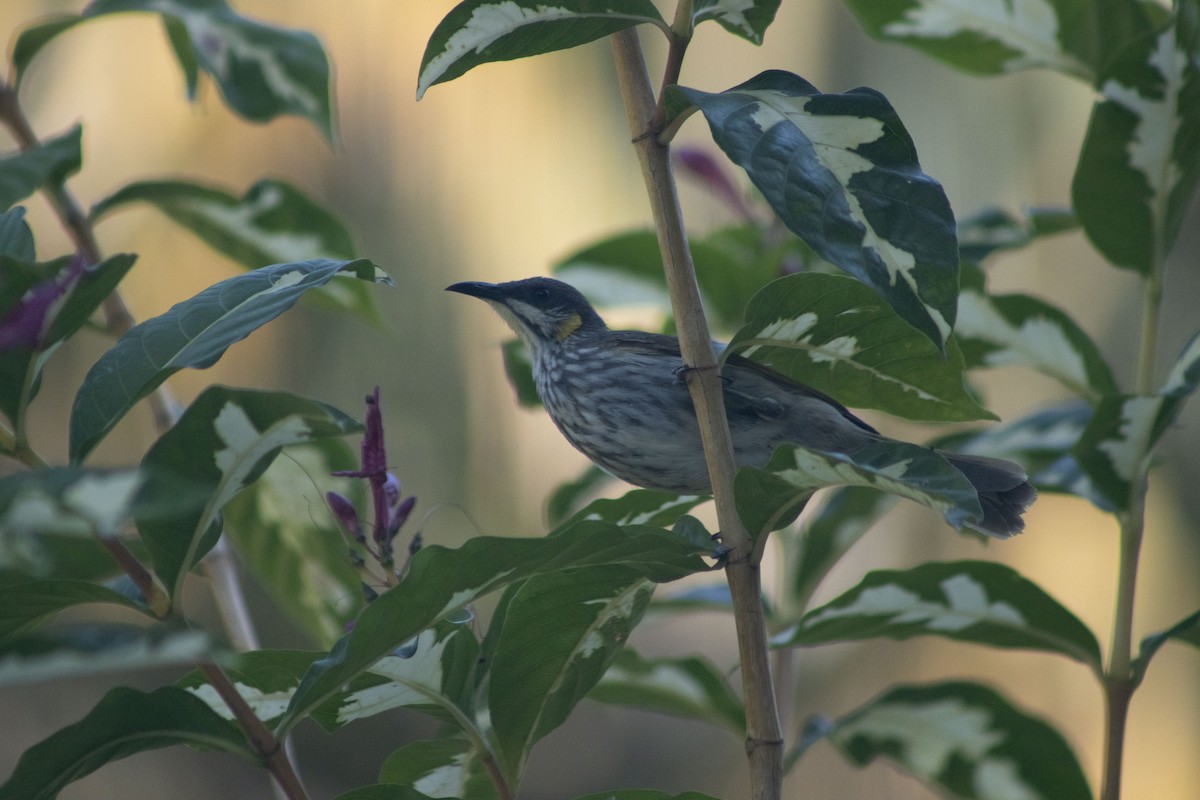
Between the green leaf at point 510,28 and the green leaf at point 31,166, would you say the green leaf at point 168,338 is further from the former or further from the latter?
the green leaf at point 31,166

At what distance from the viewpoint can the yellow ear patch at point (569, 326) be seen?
2875mm

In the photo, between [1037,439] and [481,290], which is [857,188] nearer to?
[1037,439]

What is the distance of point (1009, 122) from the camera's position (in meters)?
5.37

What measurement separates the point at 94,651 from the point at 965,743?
1.61m

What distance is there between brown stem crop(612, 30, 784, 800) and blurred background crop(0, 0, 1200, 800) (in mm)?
3653

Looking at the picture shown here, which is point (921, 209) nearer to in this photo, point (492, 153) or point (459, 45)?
point (459, 45)

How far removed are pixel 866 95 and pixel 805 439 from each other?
1.38 m

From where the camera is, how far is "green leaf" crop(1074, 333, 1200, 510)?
1.73m

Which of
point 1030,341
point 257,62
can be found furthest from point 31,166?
point 1030,341

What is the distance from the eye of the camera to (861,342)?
4.82 feet

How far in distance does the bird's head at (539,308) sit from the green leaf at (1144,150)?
1341mm

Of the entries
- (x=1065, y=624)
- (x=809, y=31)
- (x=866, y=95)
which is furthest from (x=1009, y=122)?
(x=866, y=95)

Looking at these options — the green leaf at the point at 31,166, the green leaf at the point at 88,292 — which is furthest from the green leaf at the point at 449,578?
the green leaf at the point at 31,166

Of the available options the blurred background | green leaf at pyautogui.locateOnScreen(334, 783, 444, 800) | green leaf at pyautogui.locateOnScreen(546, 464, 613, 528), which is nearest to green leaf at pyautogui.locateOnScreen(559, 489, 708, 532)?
green leaf at pyautogui.locateOnScreen(334, 783, 444, 800)
